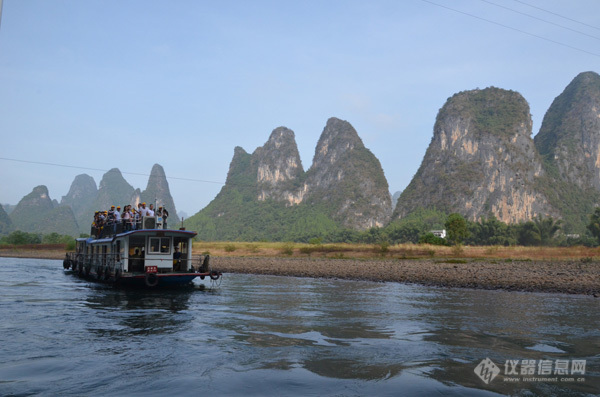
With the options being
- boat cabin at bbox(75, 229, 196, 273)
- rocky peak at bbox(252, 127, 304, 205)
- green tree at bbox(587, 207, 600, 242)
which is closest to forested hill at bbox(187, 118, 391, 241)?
rocky peak at bbox(252, 127, 304, 205)

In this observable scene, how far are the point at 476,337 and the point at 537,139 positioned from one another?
141 m

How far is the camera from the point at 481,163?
113625mm

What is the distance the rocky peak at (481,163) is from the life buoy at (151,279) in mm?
97180

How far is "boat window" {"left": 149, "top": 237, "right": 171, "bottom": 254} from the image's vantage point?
65.9ft

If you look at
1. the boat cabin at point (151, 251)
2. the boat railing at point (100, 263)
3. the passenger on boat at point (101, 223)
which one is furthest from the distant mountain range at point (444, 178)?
the boat cabin at point (151, 251)

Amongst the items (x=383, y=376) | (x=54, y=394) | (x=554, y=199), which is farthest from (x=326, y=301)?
(x=554, y=199)

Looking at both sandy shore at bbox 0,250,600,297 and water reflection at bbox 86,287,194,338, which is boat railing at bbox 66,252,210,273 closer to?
water reflection at bbox 86,287,194,338

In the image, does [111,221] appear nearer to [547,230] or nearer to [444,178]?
[547,230]

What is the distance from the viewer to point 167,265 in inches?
800

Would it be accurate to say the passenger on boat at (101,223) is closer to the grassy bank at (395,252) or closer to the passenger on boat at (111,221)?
the passenger on boat at (111,221)

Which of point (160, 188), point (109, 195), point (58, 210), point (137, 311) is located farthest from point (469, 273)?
point (109, 195)

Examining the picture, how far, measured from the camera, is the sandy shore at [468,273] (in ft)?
71.3

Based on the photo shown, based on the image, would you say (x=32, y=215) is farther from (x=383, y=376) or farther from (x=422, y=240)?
(x=383, y=376)

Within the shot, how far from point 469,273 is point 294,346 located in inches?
773
